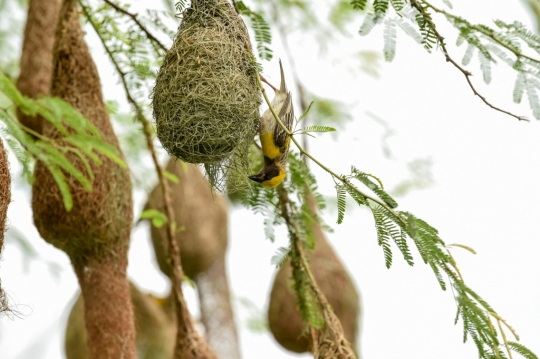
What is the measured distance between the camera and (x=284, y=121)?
261 cm

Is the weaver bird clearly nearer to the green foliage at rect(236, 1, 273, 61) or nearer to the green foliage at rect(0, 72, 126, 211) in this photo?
the green foliage at rect(236, 1, 273, 61)

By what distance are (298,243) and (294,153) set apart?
1.02ft

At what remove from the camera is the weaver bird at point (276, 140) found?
8.65 feet

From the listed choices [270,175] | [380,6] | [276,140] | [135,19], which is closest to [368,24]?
[380,6]

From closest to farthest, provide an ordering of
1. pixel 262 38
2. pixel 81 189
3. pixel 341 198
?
1. pixel 341 198
2. pixel 262 38
3. pixel 81 189

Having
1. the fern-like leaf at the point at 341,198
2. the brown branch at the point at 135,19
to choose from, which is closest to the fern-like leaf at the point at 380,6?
the fern-like leaf at the point at 341,198

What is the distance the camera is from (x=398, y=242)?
220cm

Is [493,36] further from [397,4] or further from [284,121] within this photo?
[284,121]

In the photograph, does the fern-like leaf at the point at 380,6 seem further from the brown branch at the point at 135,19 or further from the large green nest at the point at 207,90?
the brown branch at the point at 135,19

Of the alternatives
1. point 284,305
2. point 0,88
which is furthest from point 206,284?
point 0,88

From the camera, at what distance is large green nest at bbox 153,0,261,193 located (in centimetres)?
228

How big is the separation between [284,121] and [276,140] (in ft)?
0.43

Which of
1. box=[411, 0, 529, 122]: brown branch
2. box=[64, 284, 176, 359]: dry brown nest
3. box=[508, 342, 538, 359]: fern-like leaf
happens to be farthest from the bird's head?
box=[64, 284, 176, 359]: dry brown nest

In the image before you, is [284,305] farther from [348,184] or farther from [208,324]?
[348,184]
